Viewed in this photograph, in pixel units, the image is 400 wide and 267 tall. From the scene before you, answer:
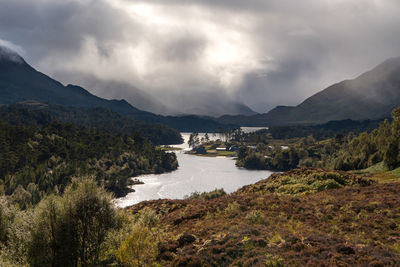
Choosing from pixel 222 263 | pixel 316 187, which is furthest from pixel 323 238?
pixel 316 187

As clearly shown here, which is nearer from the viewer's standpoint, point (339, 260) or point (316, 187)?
point (339, 260)

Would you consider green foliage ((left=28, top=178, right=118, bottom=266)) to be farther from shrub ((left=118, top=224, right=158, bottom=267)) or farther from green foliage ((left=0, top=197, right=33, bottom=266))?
shrub ((left=118, top=224, right=158, bottom=267))

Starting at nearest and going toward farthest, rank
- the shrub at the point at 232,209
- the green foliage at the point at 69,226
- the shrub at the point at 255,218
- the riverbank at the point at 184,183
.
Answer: the green foliage at the point at 69,226
the shrub at the point at 255,218
the shrub at the point at 232,209
the riverbank at the point at 184,183

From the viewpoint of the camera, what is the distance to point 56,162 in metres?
147

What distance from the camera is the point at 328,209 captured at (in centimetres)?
2681

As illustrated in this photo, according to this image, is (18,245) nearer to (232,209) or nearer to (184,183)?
(232,209)

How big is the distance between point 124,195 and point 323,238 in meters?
115

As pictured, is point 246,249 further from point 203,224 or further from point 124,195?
point 124,195

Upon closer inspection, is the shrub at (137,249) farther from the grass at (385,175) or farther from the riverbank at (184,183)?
the riverbank at (184,183)

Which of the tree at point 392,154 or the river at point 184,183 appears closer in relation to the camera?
the tree at point 392,154

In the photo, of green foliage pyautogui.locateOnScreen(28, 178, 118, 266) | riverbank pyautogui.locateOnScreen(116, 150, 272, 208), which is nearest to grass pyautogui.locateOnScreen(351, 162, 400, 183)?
green foliage pyautogui.locateOnScreen(28, 178, 118, 266)

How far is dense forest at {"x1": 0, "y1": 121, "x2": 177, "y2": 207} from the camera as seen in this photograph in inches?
4655

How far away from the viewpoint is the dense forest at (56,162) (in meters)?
118

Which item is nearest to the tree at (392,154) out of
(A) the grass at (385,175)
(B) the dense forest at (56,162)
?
(A) the grass at (385,175)
